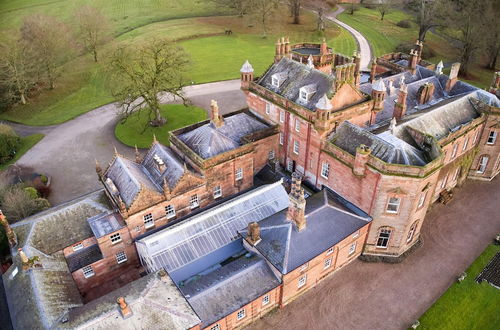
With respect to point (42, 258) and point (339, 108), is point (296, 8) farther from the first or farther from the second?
point (42, 258)

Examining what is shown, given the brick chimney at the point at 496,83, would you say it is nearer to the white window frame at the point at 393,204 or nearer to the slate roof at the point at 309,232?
the white window frame at the point at 393,204

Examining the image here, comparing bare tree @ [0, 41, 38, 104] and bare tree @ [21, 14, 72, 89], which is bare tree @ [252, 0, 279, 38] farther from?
bare tree @ [0, 41, 38, 104]

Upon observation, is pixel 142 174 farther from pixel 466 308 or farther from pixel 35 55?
pixel 35 55

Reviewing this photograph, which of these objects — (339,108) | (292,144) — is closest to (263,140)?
(292,144)

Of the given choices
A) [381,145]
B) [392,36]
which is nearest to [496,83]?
[381,145]

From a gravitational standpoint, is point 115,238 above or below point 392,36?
below

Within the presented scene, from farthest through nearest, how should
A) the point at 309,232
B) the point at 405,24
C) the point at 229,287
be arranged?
the point at 405,24 < the point at 309,232 < the point at 229,287

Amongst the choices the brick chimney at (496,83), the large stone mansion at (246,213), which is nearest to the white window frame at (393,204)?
the large stone mansion at (246,213)
